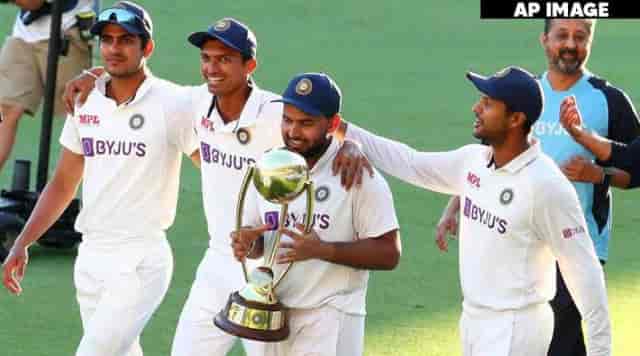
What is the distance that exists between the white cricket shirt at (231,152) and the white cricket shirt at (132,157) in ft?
1.09

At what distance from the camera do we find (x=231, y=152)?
23.0 feet

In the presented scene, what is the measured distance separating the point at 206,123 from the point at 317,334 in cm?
119

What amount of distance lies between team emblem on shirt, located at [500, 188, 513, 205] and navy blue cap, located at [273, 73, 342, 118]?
720 millimetres

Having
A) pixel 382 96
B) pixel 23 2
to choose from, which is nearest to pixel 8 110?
pixel 23 2

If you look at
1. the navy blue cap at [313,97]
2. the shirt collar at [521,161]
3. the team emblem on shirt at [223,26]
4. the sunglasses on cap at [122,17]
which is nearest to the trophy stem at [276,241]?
the navy blue cap at [313,97]

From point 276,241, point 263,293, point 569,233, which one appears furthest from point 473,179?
point 263,293

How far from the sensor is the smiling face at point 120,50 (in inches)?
288

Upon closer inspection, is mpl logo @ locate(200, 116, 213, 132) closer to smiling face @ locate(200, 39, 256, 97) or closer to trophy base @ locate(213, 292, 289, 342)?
smiling face @ locate(200, 39, 256, 97)

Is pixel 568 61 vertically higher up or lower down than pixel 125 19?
lower down

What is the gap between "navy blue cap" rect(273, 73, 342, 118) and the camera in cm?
632

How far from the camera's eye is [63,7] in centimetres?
1084

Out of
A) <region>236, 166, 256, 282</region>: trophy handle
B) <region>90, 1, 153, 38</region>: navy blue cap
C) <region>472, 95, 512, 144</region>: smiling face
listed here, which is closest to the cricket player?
<region>472, 95, 512, 144</region>: smiling face

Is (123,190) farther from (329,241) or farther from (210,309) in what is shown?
(329,241)

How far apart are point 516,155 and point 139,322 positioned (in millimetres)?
1947
